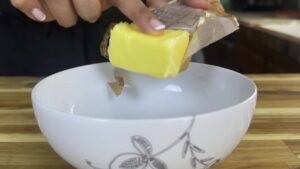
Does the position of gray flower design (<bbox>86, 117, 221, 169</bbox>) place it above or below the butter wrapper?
below

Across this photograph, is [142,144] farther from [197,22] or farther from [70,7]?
[70,7]

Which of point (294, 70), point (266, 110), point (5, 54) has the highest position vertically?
point (266, 110)

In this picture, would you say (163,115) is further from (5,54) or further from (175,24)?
(5,54)

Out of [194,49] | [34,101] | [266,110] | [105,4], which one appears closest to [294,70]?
[266,110]

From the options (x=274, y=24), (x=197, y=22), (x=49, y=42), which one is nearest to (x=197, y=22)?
(x=197, y=22)

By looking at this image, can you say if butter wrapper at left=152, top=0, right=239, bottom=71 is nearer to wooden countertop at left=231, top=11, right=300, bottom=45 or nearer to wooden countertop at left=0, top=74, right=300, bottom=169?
wooden countertop at left=0, top=74, right=300, bottom=169

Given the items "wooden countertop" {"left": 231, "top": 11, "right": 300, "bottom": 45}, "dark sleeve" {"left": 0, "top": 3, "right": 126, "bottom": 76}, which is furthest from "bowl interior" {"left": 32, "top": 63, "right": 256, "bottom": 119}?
"wooden countertop" {"left": 231, "top": 11, "right": 300, "bottom": 45}

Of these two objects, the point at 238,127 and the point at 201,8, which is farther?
the point at 201,8
